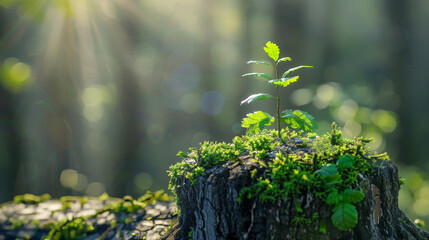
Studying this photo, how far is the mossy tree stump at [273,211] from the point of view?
6.81 feet

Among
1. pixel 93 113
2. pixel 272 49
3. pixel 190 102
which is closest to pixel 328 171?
pixel 272 49

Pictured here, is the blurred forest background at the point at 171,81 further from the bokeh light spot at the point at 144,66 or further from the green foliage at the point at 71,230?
the green foliage at the point at 71,230

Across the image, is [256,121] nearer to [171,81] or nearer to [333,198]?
[333,198]

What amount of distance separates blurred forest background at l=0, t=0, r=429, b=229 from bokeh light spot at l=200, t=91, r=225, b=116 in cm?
4

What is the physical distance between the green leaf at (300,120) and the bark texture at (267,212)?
573 millimetres

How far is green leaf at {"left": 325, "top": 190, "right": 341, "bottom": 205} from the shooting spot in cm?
199

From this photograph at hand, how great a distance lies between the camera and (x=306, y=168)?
2.24m

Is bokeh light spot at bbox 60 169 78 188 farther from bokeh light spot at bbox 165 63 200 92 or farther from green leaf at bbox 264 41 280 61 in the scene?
green leaf at bbox 264 41 280 61

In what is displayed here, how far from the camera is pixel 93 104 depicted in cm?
1040

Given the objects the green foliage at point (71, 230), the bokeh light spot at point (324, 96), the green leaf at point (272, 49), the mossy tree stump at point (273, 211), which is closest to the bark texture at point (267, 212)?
the mossy tree stump at point (273, 211)

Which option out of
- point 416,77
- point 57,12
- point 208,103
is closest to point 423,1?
point 416,77

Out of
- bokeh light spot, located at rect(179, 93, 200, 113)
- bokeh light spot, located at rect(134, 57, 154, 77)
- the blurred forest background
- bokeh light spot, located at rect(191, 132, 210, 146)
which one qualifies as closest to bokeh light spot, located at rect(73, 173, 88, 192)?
the blurred forest background

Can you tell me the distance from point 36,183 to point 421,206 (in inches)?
425

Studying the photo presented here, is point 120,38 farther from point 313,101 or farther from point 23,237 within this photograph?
point 23,237
